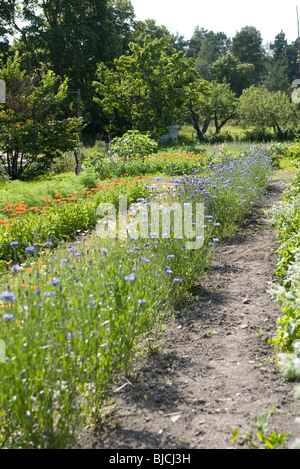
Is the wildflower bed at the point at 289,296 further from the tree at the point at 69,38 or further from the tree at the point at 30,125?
the tree at the point at 69,38

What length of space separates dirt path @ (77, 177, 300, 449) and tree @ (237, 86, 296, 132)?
2290 cm

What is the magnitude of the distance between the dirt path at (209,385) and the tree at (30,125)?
11.7m

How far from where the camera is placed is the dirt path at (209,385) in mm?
2227

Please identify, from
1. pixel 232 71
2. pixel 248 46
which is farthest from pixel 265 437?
pixel 248 46

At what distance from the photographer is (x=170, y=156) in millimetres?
12938

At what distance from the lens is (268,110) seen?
25.2 m

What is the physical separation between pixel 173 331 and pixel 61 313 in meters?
1.44

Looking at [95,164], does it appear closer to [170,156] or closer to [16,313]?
[170,156]

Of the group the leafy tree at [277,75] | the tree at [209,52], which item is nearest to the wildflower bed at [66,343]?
the tree at [209,52]

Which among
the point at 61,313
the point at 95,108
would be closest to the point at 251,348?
the point at 61,313

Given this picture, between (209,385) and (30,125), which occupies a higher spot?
(30,125)

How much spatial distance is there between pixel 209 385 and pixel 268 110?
81.6ft

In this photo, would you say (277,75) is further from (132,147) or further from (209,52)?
(132,147)
